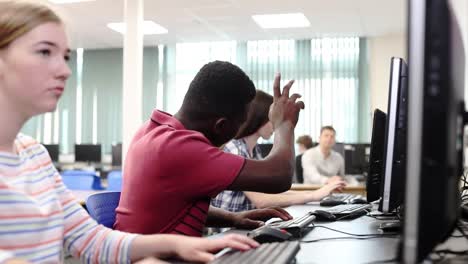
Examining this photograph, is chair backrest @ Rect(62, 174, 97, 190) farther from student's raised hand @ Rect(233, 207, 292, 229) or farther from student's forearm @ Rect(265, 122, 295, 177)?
student's forearm @ Rect(265, 122, 295, 177)

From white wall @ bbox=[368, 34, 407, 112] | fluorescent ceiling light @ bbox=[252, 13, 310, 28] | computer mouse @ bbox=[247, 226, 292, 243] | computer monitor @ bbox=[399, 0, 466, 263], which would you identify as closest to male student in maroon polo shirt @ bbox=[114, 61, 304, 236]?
computer mouse @ bbox=[247, 226, 292, 243]

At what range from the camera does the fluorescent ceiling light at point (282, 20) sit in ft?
21.0

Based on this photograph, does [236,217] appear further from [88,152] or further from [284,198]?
[88,152]

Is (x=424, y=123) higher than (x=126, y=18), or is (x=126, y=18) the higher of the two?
(x=126, y=18)

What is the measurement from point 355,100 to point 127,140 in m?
3.79

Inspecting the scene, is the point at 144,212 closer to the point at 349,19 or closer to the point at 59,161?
the point at 349,19

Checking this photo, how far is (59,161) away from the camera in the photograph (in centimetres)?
851

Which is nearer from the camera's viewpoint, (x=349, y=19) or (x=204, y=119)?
(x=204, y=119)

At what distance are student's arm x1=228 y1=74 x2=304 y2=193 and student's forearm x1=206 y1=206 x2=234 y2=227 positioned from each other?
33 centimetres

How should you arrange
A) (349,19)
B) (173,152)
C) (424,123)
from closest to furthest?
(424,123) → (173,152) → (349,19)

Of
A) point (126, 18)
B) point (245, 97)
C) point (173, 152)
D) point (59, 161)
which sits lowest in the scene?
point (59, 161)

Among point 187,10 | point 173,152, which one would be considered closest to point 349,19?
point 187,10

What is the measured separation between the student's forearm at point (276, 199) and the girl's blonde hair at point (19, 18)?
1563 mm

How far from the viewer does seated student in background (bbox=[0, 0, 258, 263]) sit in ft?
3.06
